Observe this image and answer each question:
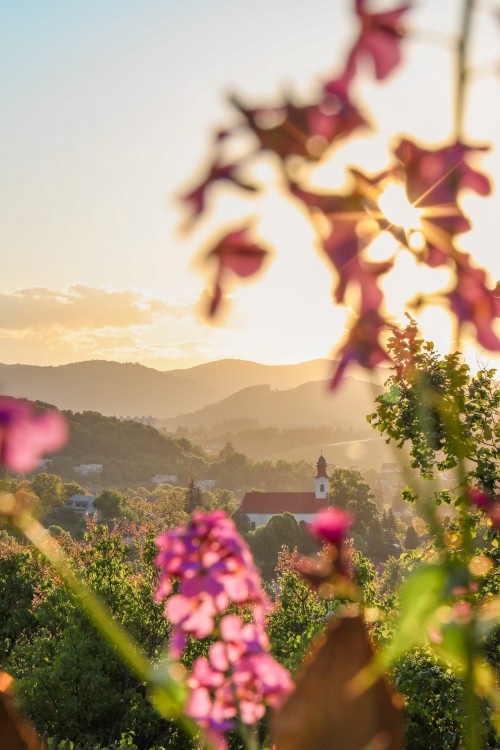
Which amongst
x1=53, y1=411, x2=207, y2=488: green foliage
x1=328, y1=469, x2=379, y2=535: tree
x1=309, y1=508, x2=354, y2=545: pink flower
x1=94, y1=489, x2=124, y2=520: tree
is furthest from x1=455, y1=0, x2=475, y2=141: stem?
x1=53, y1=411, x2=207, y2=488: green foliage

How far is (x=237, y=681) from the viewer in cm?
105

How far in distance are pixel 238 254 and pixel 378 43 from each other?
0.37 m

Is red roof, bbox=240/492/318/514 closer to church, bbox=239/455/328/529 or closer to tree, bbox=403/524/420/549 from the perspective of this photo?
church, bbox=239/455/328/529

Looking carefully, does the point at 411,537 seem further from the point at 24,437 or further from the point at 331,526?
the point at 24,437

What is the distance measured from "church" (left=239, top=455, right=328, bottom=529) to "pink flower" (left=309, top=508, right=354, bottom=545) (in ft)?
221

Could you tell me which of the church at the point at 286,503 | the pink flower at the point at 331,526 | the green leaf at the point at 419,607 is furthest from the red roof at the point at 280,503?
the green leaf at the point at 419,607

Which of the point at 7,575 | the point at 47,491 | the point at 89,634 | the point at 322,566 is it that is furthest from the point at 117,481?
the point at 322,566

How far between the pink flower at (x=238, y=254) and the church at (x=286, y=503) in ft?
222

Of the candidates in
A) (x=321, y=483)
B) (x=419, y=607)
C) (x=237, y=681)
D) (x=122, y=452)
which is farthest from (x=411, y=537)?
(x=419, y=607)

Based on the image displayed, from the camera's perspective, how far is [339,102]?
809mm

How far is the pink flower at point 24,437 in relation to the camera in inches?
38.8

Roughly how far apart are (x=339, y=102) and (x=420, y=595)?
70 cm

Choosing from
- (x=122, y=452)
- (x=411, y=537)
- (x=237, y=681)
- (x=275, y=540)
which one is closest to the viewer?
(x=237, y=681)

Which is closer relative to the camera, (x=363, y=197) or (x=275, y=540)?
(x=363, y=197)
